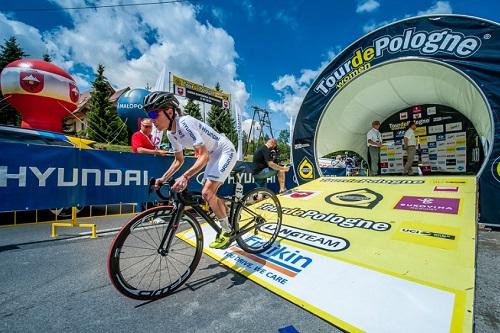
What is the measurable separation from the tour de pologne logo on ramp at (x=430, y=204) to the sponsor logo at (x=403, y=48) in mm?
3422

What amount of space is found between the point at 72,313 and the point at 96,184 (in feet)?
10.7

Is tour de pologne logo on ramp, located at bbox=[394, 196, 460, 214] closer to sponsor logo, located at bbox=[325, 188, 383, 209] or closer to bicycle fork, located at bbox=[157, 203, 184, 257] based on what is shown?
sponsor logo, located at bbox=[325, 188, 383, 209]

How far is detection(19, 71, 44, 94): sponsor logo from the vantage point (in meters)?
10.2

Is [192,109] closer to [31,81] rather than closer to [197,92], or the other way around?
[197,92]

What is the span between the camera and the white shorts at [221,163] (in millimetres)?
2832

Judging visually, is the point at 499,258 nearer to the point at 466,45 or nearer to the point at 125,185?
the point at 466,45

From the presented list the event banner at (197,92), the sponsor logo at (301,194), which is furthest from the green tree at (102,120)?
the sponsor logo at (301,194)

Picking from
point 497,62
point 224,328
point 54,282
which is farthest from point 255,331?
point 497,62

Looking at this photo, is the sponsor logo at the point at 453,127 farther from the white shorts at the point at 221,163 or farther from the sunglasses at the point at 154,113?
the sunglasses at the point at 154,113

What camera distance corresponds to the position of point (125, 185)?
16.6 ft

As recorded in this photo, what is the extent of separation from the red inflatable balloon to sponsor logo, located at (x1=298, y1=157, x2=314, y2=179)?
10.9 meters

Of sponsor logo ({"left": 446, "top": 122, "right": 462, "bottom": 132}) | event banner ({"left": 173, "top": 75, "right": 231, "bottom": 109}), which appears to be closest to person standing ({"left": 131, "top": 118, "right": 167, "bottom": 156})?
sponsor logo ({"left": 446, "top": 122, "right": 462, "bottom": 132})

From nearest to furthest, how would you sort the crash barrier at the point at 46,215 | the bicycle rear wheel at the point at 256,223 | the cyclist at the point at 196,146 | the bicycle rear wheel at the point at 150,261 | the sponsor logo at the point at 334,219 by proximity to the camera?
the bicycle rear wheel at the point at 150,261, the cyclist at the point at 196,146, the bicycle rear wheel at the point at 256,223, the sponsor logo at the point at 334,219, the crash barrier at the point at 46,215

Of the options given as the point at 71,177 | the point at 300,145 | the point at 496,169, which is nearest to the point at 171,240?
the point at 71,177
